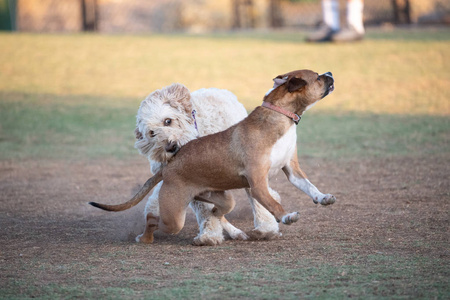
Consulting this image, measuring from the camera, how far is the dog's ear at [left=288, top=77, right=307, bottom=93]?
220 inches

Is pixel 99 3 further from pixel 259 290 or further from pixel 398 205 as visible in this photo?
pixel 259 290

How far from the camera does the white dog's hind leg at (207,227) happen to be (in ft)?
19.8

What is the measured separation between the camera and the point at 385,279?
470 centimetres

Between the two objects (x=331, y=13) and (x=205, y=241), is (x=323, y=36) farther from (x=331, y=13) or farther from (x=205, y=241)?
(x=205, y=241)

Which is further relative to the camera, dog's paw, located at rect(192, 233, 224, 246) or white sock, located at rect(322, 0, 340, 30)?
white sock, located at rect(322, 0, 340, 30)

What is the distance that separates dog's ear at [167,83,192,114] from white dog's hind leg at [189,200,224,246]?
93 centimetres

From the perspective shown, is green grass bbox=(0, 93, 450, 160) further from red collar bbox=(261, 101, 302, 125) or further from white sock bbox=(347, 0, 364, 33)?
white sock bbox=(347, 0, 364, 33)

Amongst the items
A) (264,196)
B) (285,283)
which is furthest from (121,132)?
(285,283)

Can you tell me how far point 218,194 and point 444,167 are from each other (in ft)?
14.5

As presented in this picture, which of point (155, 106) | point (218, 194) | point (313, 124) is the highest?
point (155, 106)

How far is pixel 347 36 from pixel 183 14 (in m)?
11.1

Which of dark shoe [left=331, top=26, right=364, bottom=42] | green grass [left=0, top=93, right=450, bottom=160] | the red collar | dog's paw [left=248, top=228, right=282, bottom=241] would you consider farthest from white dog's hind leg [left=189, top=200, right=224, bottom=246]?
dark shoe [left=331, top=26, right=364, bottom=42]

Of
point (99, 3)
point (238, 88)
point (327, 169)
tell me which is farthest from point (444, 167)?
point (99, 3)

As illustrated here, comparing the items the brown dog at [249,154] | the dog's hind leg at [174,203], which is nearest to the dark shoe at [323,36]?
the brown dog at [249,154]
